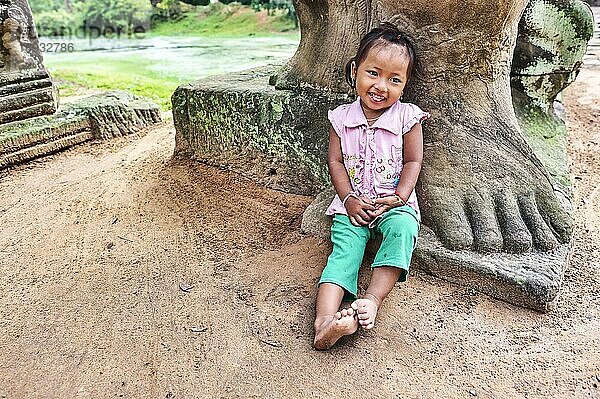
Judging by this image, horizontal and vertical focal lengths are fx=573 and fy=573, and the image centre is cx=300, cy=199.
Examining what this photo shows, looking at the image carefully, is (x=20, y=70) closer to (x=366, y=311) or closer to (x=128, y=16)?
(x=366, y=311)

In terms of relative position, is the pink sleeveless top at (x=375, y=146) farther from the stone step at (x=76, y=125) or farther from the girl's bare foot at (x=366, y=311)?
the stone step at (x=76, y=125)

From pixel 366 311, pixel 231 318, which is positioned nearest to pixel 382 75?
pixel 366 311

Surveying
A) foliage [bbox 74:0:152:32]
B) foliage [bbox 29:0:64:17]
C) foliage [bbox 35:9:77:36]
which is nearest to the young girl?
foliage [bbox 35:9:77:36]

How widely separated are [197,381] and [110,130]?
2.38 meters

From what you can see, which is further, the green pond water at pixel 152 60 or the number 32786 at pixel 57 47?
the number 32786 at pixel 57 47

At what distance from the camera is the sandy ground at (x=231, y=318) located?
1349 mm

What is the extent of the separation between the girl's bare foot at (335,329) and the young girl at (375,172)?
58mm

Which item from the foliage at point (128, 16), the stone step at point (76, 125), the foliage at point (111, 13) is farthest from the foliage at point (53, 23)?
the stone step at point (76, 125)

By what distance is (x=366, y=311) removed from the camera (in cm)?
142

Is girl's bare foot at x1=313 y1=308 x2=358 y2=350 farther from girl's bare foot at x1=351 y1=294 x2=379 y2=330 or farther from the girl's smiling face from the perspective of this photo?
the girl's smiling face

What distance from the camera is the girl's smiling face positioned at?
5.40ft

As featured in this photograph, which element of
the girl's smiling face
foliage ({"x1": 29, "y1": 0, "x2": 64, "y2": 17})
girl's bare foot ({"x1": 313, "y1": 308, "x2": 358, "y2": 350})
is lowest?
foliage ({"x1": 29, "y1": 0, "x2": 64, "y2": 17})

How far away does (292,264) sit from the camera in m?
1.78

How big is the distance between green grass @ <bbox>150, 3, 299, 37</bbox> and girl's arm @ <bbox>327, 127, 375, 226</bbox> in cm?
917
